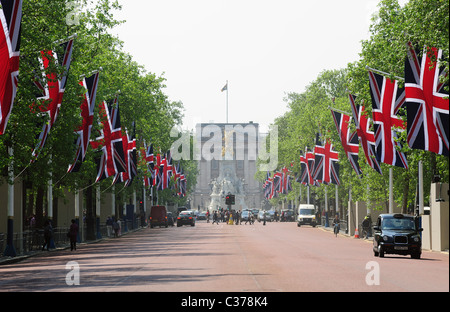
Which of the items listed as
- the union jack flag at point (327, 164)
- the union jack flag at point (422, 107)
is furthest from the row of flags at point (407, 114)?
the union jack flag at point (327, 164)

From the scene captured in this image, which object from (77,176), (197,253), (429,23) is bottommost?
(197,253)

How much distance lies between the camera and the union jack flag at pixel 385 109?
1513 inches

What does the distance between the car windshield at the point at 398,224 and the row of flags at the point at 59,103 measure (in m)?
13.5

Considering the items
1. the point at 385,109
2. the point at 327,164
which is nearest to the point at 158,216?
the point at 327,164

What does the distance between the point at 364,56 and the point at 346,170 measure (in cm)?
1905

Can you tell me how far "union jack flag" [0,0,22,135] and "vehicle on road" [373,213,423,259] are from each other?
14.9 metres

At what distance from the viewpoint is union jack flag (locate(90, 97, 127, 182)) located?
50531 mm

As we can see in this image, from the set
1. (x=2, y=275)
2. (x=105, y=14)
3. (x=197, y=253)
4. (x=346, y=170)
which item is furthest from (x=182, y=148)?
(x=2, y=275)

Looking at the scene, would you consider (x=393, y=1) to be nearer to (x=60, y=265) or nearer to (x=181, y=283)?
(x=60, y=265)

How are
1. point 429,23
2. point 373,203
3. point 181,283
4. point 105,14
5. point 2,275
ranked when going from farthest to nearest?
point 373,203 → point 105,14 → point 429,23 → point 2,275 → point 181,283

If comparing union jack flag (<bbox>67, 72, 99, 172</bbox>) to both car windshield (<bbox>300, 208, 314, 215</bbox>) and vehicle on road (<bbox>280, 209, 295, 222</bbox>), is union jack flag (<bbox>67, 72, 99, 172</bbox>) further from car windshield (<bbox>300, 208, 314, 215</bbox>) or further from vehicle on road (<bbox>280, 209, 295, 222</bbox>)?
vehicle on road (<bbox>280, 209, 295, 222</bbox>)

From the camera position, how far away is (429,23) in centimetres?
3344
